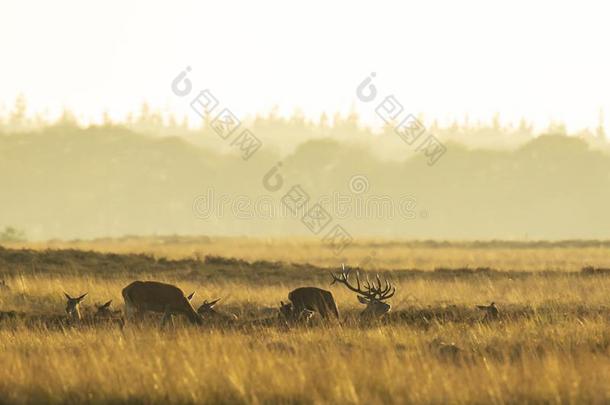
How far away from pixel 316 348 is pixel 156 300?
461cm

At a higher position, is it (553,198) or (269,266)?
(553,198)

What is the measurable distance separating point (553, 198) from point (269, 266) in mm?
99927

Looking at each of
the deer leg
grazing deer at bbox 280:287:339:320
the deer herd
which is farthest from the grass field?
grazing deer at bbox 280:287:339:320

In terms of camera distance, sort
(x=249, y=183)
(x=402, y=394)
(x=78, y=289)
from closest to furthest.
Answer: (x=402, y=394)
(x=78, y=289)
(x=249, y=183)

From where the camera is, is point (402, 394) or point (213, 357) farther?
point (213, 357)

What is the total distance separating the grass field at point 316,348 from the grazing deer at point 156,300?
55 cm

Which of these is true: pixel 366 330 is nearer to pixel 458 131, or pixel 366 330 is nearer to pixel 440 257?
pixel 440 257

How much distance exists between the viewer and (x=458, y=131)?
630 ft

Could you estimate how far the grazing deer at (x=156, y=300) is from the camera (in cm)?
1769

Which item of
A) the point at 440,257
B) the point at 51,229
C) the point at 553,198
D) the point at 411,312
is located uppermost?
the point at 553,198

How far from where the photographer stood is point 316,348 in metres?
14.0

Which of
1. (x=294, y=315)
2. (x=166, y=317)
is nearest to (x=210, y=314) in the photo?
(x=166, y=317)

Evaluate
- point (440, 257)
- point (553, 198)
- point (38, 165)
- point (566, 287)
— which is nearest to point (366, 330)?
point (566, 287)

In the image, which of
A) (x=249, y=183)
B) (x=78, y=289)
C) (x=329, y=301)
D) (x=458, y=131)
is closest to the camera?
(x=329, y=301)
